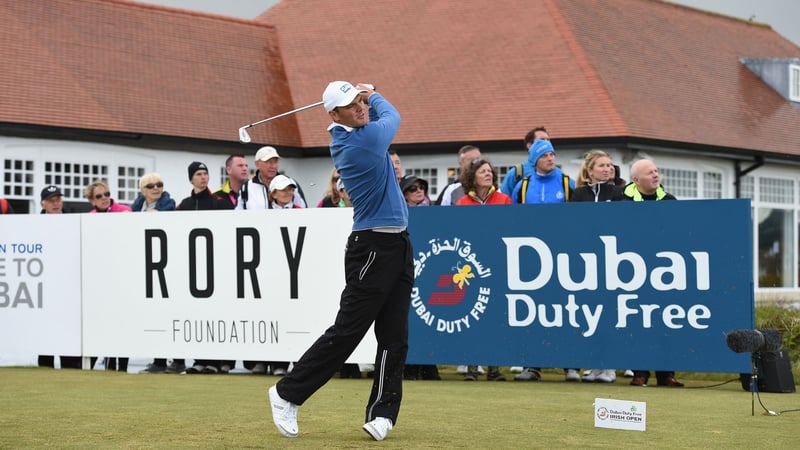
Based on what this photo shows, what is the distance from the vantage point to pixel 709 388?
1217 centimetres

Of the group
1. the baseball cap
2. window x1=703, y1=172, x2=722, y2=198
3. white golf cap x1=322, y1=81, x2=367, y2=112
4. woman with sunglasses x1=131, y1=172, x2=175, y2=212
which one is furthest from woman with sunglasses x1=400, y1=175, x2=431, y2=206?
window x1=703, y1=172, x2=722, y2=198

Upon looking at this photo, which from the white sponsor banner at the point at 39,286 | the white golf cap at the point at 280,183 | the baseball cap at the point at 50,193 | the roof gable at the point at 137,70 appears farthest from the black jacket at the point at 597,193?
the roof gable at the point at 137,70

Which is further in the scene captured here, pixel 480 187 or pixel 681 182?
pixel 681 182

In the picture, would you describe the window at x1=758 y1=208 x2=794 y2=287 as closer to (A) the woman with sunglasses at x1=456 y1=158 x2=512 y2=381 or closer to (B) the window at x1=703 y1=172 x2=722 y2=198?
(B) the window at x1=703 y1=172 x2=722 y2=198

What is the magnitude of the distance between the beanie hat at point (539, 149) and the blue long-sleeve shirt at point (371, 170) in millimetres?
5399

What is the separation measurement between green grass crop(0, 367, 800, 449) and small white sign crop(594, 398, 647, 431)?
53 mm

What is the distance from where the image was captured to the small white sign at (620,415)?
26.8 ft

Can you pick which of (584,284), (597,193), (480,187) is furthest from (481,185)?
(584,284)

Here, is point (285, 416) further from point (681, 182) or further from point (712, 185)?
point (712, 185)

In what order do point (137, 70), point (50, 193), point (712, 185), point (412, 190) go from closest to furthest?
point (412, 190) < point (50, 193) < point (137, 70) < point (712, 185)

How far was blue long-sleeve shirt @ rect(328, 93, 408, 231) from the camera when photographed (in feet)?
26.3

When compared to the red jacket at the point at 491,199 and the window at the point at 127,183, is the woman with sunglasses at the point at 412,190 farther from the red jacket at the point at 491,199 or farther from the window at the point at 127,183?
the window at the point at 127,183

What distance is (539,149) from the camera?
13500mm

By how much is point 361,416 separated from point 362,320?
4.54 feet
